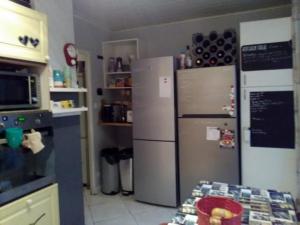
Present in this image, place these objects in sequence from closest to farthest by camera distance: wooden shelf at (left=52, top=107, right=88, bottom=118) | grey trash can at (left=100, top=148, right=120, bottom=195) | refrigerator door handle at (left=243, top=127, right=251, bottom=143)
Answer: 1. wooden shelf at (left=52, top=107, right=88, bottom=118)
2. refrigerator door handle at (left=243, top=127, right=251, bottom=143)
3. grey trash can at (left=100, top=148, right=120, bottom=195)

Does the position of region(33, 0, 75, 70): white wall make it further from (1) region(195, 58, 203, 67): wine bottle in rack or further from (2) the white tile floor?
(2) the white tile floor

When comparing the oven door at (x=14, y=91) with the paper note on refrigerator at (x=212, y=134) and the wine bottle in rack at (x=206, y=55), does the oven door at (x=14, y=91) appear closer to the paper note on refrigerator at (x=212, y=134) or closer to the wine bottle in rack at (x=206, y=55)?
the paper note on refrigerator at (x=212, y=134)

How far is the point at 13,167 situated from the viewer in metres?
1.61

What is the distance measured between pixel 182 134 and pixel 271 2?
6.32ft

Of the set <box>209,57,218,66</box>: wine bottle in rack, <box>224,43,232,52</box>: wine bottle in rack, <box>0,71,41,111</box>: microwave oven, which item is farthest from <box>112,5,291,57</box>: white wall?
<box>0,71,41,111</box>: microwave oven

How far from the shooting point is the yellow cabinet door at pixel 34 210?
58.5 inches

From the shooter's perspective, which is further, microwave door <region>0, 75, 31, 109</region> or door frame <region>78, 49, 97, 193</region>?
door frame <region>78, 49, 97, 193</region>

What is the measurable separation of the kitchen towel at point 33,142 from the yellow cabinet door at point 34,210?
0.31m

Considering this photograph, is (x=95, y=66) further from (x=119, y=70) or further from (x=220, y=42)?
(x=220, y=42)

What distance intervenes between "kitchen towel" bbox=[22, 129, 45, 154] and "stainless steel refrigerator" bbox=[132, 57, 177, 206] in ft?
6.00

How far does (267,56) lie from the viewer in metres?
2.71

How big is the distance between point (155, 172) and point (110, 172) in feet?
2.58

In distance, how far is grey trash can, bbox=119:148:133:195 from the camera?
375 centimetres

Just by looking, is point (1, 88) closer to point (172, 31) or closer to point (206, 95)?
point (206, 95)
